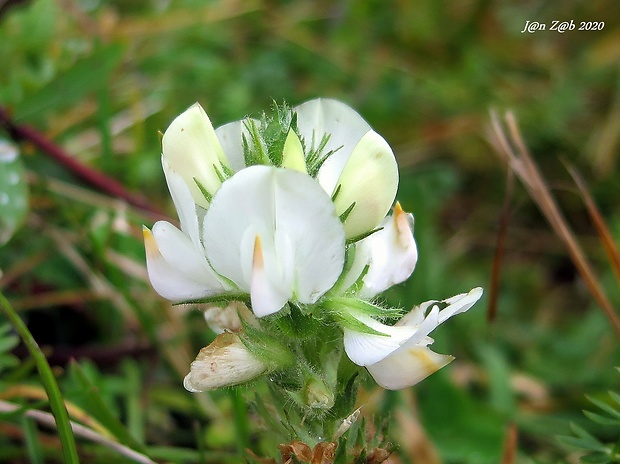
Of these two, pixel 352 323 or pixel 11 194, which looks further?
pixel 11 194

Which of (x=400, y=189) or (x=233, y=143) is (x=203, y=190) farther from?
(x=400, y=189)

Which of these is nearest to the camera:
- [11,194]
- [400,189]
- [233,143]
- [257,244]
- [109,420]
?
[257,244]

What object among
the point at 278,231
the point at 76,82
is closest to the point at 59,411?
the point at 278,231

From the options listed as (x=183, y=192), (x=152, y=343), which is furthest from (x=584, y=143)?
(x=183, y=192)

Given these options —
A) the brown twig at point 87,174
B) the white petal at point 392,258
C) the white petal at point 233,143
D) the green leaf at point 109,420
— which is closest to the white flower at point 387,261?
the white petal at point 392,258

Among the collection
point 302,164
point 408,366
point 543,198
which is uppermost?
point 302,164

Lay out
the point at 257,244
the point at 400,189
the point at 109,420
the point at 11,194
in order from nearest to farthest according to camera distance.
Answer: the point at 257,244
the point at 109,420
the point at 11,194
the point at 400,189

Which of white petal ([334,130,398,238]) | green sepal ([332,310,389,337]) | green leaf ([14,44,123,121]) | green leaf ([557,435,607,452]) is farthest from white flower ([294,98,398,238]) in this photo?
green leaf ([14,44,123,121])

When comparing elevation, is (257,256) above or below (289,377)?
above
